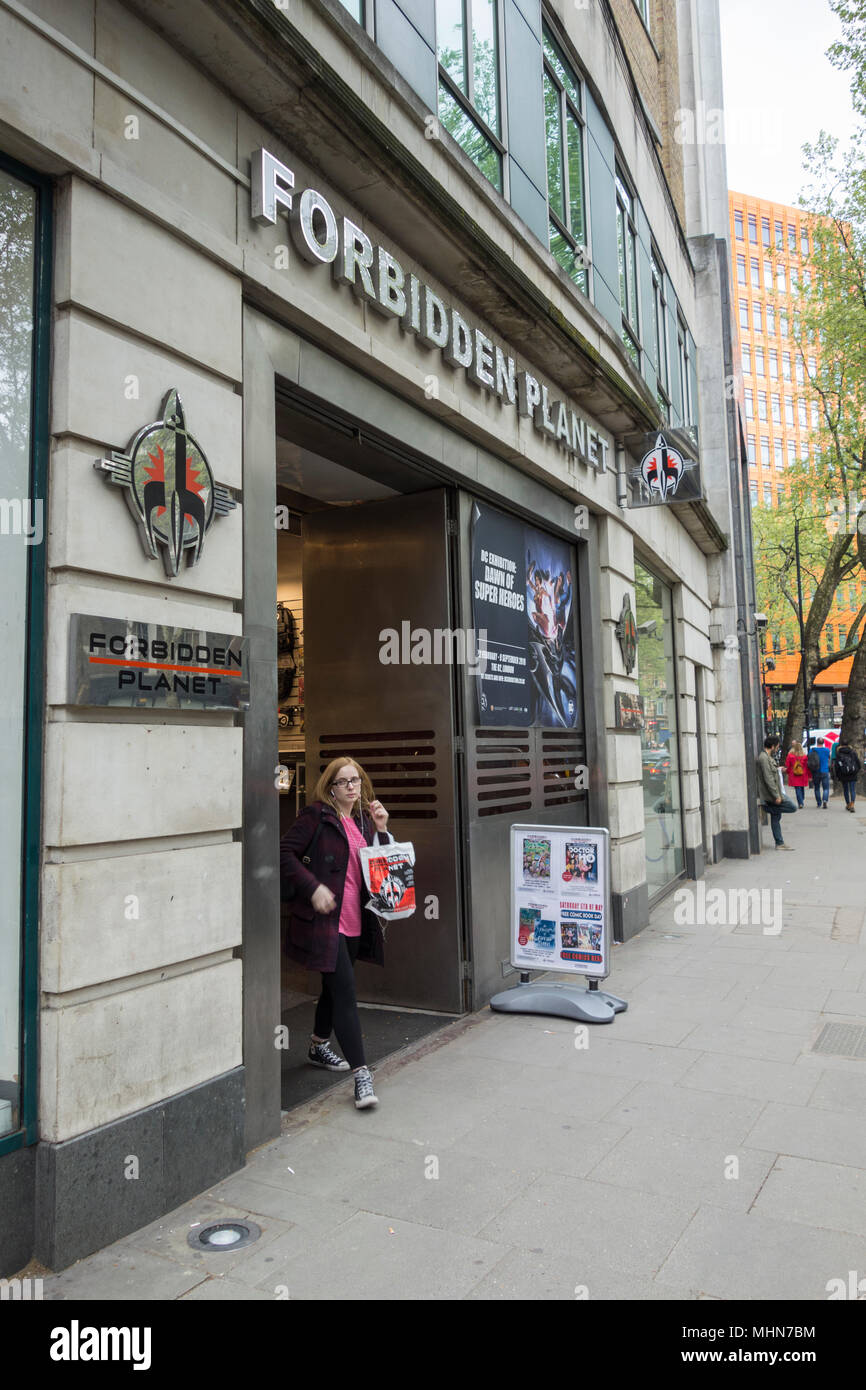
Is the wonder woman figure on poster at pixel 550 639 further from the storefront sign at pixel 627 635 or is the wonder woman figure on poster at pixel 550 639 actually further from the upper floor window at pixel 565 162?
the upper floor window at pixel 565 162

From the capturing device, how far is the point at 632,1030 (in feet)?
21.3

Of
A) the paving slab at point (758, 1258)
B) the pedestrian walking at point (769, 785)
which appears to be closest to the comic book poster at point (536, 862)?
the paving slab at point (758, 1258)

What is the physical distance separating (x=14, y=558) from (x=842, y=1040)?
5.55 metres

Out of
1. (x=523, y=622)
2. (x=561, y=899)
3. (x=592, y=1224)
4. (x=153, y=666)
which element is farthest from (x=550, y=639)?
(x=592, y=1224)

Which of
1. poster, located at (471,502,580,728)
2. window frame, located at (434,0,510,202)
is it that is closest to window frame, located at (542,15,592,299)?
window frame, located at (434,0,510,202)

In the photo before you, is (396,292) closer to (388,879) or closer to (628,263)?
(388,879)

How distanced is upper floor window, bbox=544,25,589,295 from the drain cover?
23.1 feet

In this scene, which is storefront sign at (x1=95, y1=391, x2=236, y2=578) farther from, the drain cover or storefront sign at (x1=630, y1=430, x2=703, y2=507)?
storefront sign at (x1=630, y1=430, x2=703, y2=507)

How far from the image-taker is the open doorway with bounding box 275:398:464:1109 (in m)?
7.04

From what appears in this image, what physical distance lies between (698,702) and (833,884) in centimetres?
442

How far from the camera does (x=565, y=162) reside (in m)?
9.60

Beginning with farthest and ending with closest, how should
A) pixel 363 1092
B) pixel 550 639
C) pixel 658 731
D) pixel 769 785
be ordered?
pixel 769 785 < pixel 658 731 < pixel 550 639 < pixel 363 1092
